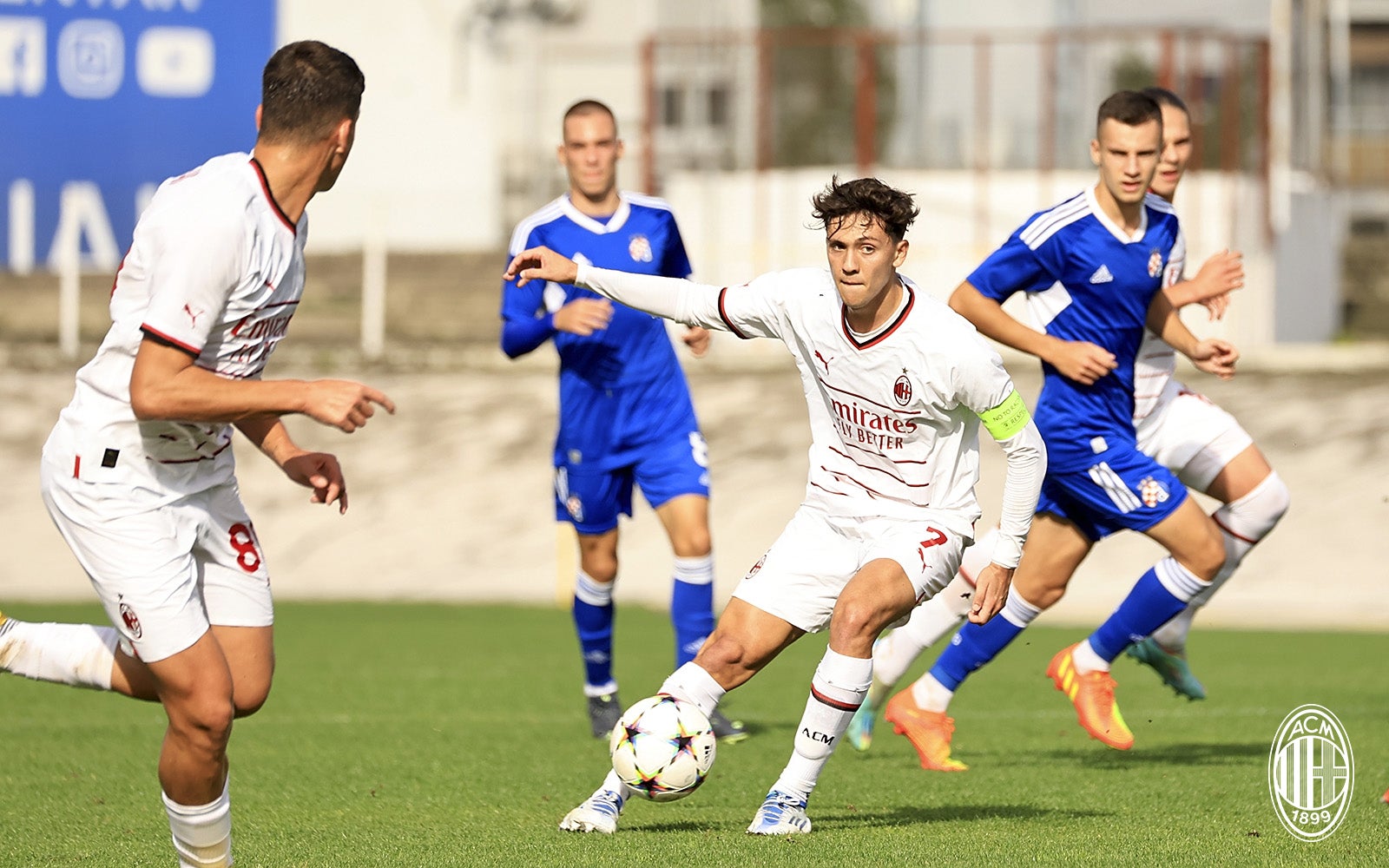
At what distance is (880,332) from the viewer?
229 inches

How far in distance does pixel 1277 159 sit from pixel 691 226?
310 inches

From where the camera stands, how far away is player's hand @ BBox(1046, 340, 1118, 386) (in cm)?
696

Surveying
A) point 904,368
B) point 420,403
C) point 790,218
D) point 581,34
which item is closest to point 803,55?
point 790,218

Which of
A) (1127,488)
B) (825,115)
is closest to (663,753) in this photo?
(1127,488)

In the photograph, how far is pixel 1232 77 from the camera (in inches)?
907

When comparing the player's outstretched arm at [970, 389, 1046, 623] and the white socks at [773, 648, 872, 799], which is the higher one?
the player's outstretched arm at [970, 389, 1046, 623]

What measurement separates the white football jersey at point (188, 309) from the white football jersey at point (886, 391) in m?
1.61

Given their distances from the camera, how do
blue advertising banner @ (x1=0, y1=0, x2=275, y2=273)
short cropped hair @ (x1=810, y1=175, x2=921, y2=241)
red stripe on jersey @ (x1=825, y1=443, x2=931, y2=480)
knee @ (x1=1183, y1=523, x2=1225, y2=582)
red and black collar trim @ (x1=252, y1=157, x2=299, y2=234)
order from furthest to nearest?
1. blue advertising banner @ (x1=0, y1=0, x2=275, y2=273)
2. knee @ (x1=1183, y1=523, x2=1225, y2=582)
3. red stripe on jersey @ (x1=825, y1=443, x2=931, y2=480)
4. short cropped hair @ (x1=810, y1=175, x2=921, y2=241)
5. red and black collar trim @ (x1=252, y1=157, x2=299, y2=234)

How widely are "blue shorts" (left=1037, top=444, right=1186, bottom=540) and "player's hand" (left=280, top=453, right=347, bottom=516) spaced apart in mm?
3160

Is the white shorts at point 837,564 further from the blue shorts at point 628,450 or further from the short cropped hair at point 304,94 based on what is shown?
the blue shorts at point 628,450

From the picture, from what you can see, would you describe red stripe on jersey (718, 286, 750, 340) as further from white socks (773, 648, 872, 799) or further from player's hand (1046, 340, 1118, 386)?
player's hand (1046, 340, 1118, 386)

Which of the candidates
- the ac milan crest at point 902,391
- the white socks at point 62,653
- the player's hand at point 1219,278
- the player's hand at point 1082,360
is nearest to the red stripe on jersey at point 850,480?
the ac milan crest at point 902,391

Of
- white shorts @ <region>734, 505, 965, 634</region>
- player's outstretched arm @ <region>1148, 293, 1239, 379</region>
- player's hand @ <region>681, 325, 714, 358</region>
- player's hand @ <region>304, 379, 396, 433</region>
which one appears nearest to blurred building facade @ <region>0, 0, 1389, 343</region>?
player's hand @ <region>681, 325, 714, 358</region>

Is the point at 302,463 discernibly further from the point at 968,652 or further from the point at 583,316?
the point at 968,652
